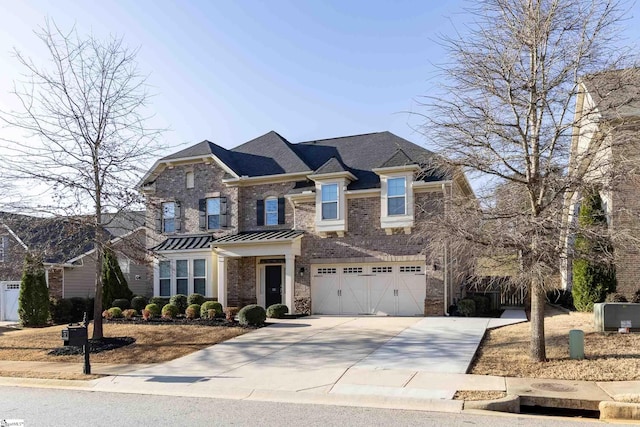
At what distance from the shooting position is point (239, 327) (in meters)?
18.3

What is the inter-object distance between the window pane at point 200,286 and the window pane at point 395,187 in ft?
30.2

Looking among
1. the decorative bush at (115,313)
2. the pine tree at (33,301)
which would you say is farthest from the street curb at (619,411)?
the pine tree at (33,301)

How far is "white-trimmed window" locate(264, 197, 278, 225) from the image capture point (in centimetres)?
2469

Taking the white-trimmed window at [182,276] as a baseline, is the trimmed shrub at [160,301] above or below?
below

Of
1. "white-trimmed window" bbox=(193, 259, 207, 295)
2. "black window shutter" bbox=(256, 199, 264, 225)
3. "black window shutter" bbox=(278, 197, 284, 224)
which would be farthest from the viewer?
"black window shutter" bbox=(256, 199, 264, 225)

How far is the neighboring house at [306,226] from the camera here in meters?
21.9

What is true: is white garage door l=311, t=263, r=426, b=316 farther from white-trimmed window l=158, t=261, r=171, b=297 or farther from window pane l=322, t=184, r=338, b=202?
white-trimmed window l=158, t=261, r=171, b=297

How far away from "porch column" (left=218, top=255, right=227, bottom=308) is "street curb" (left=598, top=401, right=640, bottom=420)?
17099mm

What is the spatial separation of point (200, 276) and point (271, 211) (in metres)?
4.31

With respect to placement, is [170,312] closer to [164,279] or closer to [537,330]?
[164,279]

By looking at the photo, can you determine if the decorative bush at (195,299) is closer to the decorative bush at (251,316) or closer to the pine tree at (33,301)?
the decorative bush at (251,316)

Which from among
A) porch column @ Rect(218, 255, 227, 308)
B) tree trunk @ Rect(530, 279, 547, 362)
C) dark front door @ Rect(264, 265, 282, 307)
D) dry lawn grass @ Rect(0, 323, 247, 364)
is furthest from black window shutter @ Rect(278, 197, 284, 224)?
tree trunk @ Rect(530, 279, 547, 362)

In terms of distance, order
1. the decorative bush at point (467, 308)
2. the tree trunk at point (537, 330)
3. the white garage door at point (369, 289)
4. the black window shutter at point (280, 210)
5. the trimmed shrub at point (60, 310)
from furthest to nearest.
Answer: the black window shutter at point (280, 210) → the trimmed shrub at point (60, 310) → the white garage door at point (369, 289) → the decorative bush at point (467, 308) → the tree trunk at point (537, 330)

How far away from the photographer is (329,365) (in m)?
12.6
